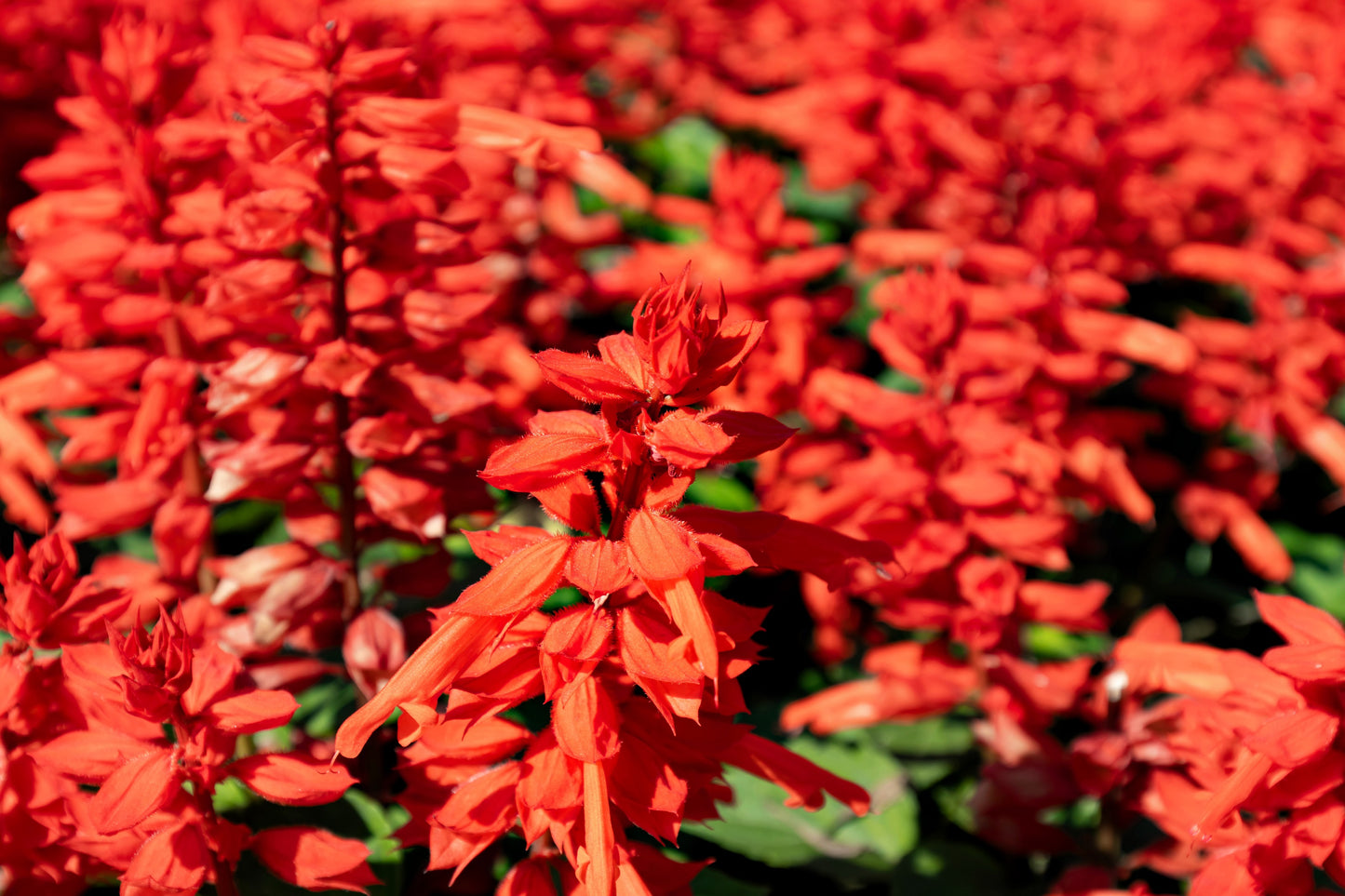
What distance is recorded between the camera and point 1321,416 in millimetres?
2125

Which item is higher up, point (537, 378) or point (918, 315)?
point (918, 315)

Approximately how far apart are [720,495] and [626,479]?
120 cm

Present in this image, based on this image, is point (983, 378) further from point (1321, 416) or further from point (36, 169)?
point (36, 169)

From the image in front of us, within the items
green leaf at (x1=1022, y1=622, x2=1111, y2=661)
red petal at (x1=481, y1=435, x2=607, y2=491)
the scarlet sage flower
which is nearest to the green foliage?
green leaf at (x1=1022, y1=622, x2=1111, y2=661)

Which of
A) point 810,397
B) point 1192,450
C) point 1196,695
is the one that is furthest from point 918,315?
point 1192,450

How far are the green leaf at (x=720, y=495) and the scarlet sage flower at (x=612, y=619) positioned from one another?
1.04 metres

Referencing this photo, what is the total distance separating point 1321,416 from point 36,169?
2.20 m

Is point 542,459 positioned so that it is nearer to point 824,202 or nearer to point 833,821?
point 833,821

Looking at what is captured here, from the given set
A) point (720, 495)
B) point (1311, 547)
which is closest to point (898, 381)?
point (720, 495)

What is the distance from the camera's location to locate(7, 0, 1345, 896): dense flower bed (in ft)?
2.89

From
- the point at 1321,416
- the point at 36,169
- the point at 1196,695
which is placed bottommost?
the point at 1321,416

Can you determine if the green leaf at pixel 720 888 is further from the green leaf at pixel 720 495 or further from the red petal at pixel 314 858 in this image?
the green leaf at pixel 720 495

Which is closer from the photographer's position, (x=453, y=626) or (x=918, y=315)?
(x=453, y=626)

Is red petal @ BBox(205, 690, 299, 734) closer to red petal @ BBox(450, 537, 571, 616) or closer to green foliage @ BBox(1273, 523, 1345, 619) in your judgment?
red petal @ BBox(450, 537, 571, 616)
